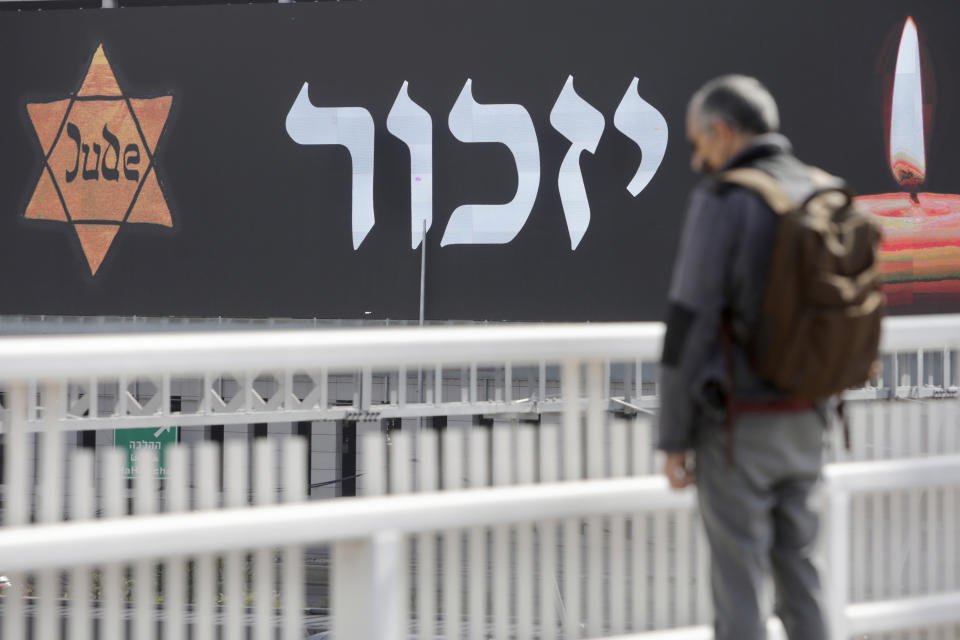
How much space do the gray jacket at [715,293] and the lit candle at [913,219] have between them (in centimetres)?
1811

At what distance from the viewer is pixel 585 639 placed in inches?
91.8

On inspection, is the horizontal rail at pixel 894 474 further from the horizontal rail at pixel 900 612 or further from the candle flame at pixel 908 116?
the candle flame at pixel 908 116

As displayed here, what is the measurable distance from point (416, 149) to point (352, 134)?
4.49 ft

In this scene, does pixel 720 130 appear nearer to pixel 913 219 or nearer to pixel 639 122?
pixel 639 122

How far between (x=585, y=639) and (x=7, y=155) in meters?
23.2

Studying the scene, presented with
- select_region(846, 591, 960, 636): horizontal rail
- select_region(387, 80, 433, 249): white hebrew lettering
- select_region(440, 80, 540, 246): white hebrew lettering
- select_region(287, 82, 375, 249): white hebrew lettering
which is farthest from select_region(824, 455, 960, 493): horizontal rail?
select_region(287, 82, 375, 249): white hebrew lettering

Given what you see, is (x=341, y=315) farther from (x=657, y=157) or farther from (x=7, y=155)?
(x=7, y=155)

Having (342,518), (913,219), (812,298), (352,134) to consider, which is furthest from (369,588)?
(352,134)

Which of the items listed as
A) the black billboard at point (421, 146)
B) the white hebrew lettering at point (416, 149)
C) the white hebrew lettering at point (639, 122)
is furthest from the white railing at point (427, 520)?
the white hebrew lettering at point (416, 149)

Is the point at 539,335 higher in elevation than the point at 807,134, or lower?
lower

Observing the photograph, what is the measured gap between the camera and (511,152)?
19797 mm

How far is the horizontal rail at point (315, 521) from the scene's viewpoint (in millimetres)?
1833

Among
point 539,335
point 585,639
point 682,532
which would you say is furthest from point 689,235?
point 585,639

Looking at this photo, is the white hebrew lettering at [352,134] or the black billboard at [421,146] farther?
the white hebrew lettering at [352,134]
